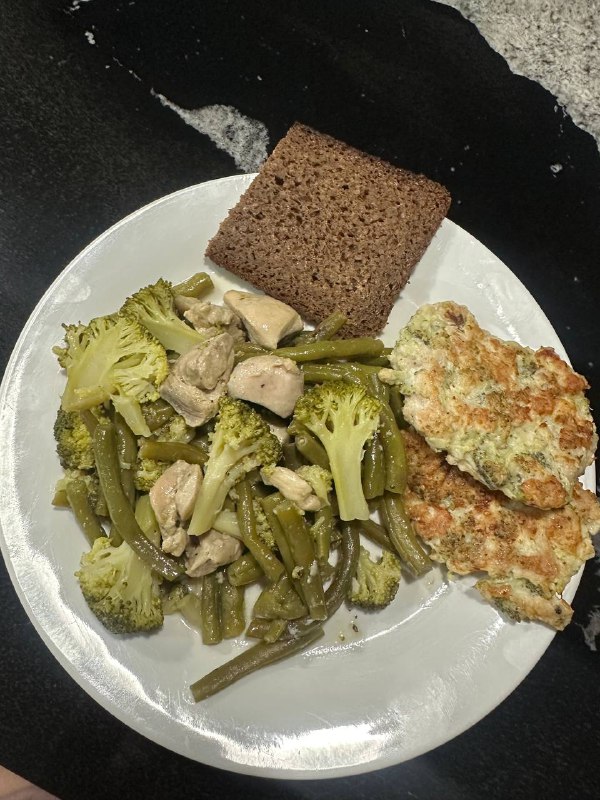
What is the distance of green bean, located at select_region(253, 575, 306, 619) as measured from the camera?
2.81 metres

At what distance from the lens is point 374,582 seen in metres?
2.93

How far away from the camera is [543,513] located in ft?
9.57

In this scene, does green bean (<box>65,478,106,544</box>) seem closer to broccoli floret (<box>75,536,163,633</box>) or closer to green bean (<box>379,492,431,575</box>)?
broccoli floret (<box>75,536,163,633</box>)

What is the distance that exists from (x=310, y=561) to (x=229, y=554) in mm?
379

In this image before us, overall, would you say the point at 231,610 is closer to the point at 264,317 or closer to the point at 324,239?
the point at 264,317

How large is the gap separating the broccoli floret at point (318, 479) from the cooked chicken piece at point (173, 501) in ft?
1.59

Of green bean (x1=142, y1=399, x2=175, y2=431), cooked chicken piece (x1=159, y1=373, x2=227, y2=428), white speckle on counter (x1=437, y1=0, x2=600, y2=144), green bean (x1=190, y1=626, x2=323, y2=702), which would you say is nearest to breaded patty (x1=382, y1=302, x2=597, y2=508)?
cooked chicken piece (x1=159, y1=373, x2=227, y2=428)

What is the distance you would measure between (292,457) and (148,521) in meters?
0.73

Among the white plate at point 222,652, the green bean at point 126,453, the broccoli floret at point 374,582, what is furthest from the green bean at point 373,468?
the green bean at point 126,453

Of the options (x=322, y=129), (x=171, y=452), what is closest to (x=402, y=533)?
(x=171, y=452)

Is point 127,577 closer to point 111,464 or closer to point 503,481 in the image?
point 111,464

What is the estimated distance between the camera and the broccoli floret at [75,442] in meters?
2.80

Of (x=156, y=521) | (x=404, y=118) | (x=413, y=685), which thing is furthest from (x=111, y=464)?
(x=404, y=118)

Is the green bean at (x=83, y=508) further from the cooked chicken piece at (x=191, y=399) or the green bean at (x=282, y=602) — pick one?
the green bean at (x=282, y=602)
